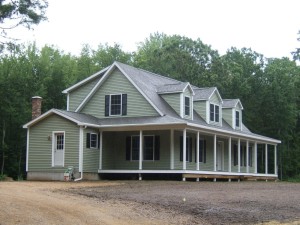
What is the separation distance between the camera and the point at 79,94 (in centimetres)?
3166

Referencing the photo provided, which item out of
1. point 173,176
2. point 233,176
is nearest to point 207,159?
point 233,176

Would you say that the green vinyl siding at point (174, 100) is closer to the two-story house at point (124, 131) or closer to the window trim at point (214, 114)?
the two-story house at point (124, 131)

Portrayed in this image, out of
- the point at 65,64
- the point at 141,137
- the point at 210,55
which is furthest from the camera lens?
the point at 65,64

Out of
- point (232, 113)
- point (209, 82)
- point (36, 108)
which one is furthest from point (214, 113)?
point (209, 82)

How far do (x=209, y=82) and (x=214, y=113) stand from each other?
14.0 meters

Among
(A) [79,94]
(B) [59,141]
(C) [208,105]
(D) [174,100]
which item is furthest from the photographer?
(C) [208,105]

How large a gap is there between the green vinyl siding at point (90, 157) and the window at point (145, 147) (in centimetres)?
205

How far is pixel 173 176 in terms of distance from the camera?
28125mm

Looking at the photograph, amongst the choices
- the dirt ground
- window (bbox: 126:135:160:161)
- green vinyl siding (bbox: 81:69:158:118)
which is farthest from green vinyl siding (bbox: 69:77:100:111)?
the dirt ground

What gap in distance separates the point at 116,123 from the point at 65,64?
27.6 metres

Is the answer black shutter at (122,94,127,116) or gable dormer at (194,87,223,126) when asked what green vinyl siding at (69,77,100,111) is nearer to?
black shutter at (122,94,127,116)

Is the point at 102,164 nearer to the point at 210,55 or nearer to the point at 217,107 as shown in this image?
the point at 217,107

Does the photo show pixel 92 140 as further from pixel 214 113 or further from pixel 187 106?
pixel 214 113

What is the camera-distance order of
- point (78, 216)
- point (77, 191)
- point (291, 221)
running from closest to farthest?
1. point (78, 216)
2. point (291, 221)
3. point (77, 191)
